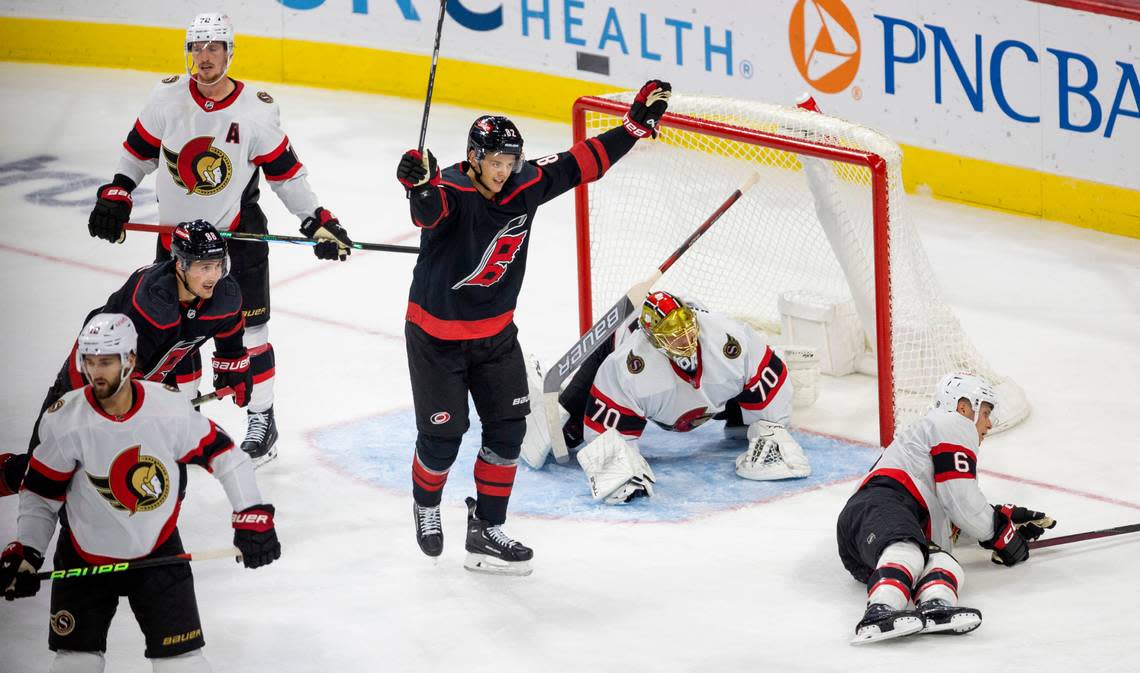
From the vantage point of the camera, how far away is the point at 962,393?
4.65m

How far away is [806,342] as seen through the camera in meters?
6.29

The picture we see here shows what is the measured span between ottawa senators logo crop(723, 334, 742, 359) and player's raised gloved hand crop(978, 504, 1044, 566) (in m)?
1.05

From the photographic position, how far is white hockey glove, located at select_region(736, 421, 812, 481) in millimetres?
5438

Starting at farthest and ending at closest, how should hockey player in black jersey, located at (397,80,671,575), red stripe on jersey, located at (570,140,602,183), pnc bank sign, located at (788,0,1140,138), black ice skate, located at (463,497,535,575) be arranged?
1. pnc bank sign, located at (788,0,1140,138)
2. black ice skate, located at (463,497,535,575)
3. red stripe on jersey, located at (570,140,602,183)
4. hockey player in black jersey, located at (397,80,671,575)

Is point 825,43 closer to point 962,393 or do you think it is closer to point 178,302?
point 962,393

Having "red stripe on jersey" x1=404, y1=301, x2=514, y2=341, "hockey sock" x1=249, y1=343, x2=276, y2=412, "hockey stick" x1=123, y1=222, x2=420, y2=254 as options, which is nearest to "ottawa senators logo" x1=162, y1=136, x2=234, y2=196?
"hockey stick" x1=123, y1=222, x2=420, y2=254

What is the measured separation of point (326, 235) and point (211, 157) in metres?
0.43

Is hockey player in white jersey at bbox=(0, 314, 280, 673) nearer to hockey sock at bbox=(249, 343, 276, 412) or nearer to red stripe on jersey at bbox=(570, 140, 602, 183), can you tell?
red stripe on jersey at bbox=(570, 140, 602, 183)

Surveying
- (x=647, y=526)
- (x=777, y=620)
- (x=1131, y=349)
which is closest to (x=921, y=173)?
(x=1131, y=349)

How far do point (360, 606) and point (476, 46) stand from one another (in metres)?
5.16

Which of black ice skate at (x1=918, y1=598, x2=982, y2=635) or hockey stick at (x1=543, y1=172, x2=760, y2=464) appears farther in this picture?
hockey stick at (x1=543, y1=172, x2=760, y2=464)

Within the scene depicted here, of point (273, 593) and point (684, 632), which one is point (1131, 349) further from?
point (273, 593)

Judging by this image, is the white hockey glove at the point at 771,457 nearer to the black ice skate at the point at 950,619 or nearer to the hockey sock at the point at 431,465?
the hockey sock at the point at 431,465

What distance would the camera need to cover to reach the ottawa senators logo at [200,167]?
208 inches
